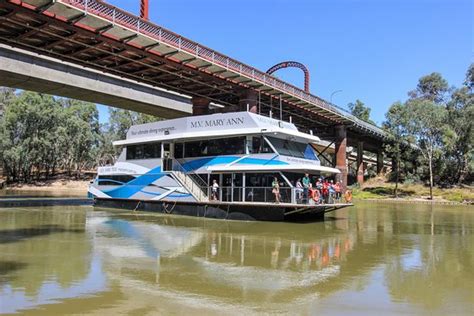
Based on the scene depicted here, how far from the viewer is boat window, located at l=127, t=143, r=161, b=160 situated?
26531 mm

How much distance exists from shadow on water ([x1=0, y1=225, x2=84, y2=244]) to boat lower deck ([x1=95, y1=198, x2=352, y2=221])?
7584 millimetres

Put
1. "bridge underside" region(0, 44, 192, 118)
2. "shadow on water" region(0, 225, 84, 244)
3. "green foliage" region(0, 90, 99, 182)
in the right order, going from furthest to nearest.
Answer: "green foliage" region(0, 90, 99, 182) < "bridge underside" region(0, 44, 192, 118) < "shadow on water" region(0, 225, 84, 244)

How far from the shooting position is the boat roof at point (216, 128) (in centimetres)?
2286

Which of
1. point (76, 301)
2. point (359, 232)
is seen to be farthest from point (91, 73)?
point (76, 301)

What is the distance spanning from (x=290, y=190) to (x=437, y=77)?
7281 cm

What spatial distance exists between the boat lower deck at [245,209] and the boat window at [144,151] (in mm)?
2661

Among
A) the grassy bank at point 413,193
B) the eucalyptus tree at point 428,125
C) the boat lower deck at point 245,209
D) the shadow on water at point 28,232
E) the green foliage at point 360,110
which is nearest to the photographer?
the shadow on water at point 28,232

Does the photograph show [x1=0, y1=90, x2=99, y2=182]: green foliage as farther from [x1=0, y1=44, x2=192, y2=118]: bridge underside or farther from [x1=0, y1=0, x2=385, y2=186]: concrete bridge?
[x1=0, y1=44, x2=192, y2=118]: bridge underside

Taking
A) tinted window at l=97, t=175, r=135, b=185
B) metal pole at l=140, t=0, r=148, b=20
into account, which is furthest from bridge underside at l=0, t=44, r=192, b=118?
tinted window at l=97, t=175, r=135, b=185

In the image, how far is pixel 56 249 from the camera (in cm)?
1259

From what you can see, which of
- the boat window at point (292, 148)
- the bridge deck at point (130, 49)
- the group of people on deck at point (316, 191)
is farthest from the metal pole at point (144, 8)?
the group of people on deck at point (316, 191)

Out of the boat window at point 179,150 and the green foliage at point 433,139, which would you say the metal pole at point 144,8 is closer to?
the boat window at point 179,150

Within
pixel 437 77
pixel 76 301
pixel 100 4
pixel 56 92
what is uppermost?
pixel 437 77

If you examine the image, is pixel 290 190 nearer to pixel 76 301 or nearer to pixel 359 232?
pixel 359 232
